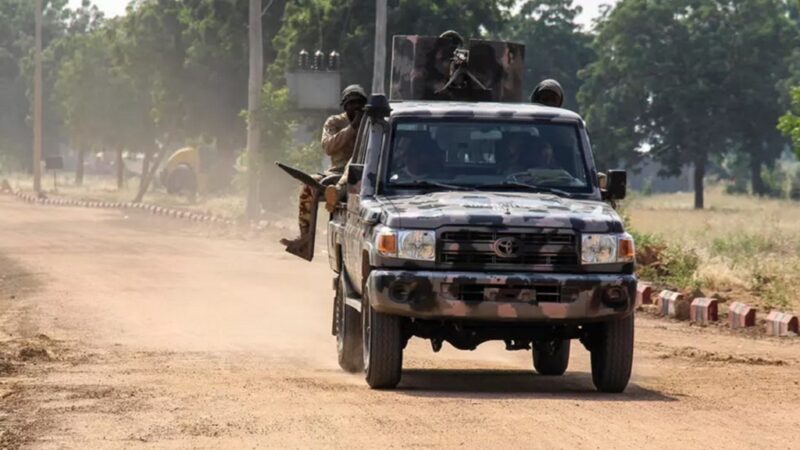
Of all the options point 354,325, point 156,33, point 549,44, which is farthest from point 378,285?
point 549,44

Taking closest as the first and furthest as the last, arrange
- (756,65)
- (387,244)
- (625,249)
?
(387,244) < (625,249) < (756,65)

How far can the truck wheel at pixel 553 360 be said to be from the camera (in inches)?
574

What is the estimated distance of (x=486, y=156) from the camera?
44.1 feet

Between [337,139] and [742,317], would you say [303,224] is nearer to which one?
[337,139]

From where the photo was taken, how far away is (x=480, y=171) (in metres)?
13.3

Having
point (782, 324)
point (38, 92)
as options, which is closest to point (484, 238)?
point (782, 324)

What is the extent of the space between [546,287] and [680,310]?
33.0 ft

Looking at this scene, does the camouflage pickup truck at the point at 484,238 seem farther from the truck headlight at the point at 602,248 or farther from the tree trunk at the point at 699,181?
the tree trunk at the point at 699,181

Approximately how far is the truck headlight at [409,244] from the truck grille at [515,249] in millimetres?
69

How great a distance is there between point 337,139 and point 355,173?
237cm

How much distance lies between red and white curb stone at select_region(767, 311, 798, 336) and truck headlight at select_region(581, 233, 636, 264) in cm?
787

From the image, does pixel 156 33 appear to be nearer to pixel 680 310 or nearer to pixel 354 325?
pixel 680 310

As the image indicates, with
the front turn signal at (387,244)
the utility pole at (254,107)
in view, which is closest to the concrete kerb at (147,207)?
the utility pole at (254,107)

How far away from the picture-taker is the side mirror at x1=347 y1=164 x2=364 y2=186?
13531 mm
